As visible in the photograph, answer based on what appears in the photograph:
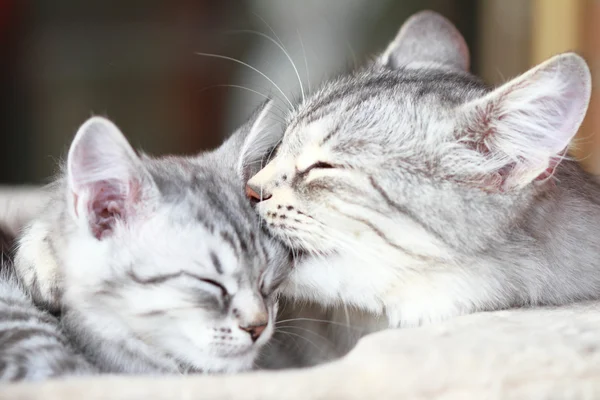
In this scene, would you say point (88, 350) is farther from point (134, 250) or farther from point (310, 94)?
point (310, 94)

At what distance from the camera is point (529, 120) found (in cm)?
118

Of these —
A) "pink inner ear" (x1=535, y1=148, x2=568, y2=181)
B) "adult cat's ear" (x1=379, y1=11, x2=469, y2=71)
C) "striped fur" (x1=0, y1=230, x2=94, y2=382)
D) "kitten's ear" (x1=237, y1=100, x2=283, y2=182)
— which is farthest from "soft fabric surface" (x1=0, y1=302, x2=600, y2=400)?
"adult cat's ear" (x1=379, y1=11, x2=469, y2=71)

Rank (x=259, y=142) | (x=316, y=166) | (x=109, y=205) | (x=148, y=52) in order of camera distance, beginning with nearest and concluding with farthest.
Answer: (x=109, y=205)
(x=316, y=166)
(x=259, y=142)
(x=148, y=52)

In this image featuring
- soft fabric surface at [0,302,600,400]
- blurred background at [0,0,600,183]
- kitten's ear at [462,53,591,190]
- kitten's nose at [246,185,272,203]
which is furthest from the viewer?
blurred background at [0,0,600,183]

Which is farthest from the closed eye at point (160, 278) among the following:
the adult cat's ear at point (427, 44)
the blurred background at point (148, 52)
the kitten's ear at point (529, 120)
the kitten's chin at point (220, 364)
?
the blurred background at point (148, 52)

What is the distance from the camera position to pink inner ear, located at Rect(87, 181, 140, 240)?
1156 millimetres

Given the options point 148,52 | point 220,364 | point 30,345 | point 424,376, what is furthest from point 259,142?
point 148,52

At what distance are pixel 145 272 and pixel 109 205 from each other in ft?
0.47

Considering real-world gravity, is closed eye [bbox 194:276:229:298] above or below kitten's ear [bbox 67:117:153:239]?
below

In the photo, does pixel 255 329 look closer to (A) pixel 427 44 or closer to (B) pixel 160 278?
(B) pixel 160 278

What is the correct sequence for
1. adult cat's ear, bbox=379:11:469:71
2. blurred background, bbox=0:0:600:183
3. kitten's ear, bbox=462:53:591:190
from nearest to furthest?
kitten's ear, bbox=462:53:591:190, adult cat's ear, bbox=379:11:469:71, blurred background, bbox=0:0:600:183

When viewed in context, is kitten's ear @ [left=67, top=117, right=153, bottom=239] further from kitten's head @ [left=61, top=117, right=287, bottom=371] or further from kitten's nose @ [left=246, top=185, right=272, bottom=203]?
kitten's nose @ [left=246, top=185, right=272, bottom=203]

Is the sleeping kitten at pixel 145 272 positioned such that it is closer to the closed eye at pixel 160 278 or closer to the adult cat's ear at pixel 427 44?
the closed eye at pixel 160 278

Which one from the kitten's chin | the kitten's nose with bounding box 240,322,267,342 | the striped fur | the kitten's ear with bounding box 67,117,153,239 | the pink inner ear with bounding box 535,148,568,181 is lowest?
the kitten's chin
